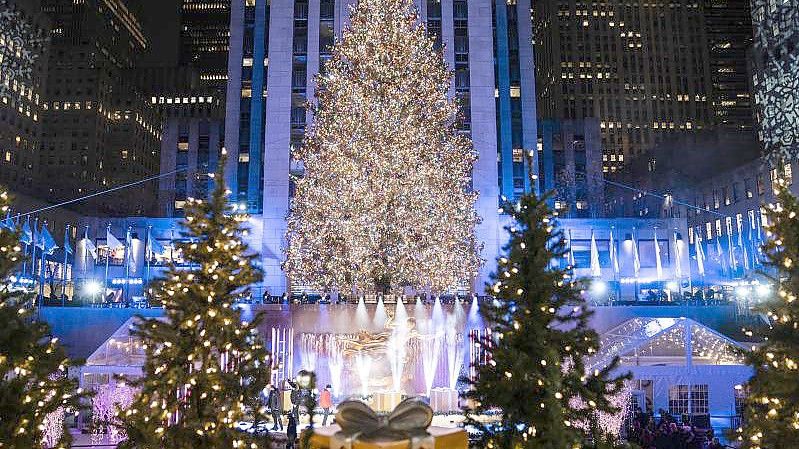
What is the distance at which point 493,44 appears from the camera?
49344mm

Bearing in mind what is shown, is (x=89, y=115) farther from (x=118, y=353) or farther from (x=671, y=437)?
(x=671, y=437)

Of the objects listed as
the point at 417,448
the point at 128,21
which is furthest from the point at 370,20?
the point at 128,21

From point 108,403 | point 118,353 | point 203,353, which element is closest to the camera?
point 203,353

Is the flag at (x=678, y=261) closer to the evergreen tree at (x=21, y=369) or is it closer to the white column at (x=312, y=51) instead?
the white column at (x=312, y=51)

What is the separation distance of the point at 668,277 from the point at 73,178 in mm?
105344

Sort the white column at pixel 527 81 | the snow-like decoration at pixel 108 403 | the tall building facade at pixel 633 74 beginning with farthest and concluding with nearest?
the tall building facade at pixel 633 74 < the white column at pixel 527 81 < the snow-like decoration at pixel 108 403

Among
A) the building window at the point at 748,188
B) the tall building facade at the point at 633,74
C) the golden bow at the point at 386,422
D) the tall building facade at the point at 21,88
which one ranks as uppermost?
the tall building facade at the point at 633,74

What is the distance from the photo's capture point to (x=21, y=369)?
8.59 m

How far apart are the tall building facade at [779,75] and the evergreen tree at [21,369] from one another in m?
48.1

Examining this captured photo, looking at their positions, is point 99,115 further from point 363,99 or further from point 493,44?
point 363,99

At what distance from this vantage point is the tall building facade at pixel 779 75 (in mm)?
46094

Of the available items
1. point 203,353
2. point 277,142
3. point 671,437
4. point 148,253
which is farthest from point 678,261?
point 203,353

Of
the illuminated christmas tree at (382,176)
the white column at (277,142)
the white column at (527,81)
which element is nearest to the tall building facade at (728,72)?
the white column at (527,81)

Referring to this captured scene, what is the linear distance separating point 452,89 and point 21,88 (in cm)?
8084
